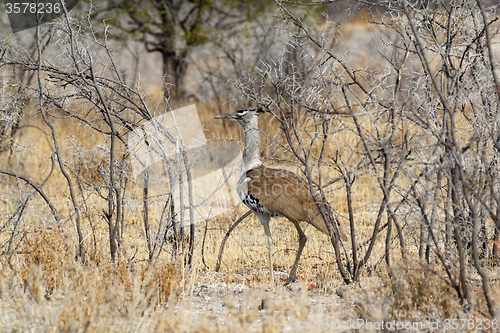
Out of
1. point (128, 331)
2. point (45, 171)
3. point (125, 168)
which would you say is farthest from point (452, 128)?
point (45, 171)

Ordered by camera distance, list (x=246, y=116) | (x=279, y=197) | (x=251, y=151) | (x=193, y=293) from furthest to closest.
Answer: (x=246, y=116) → (x=251, y=151) → (x=279, y=197) → (x=193, y=293)

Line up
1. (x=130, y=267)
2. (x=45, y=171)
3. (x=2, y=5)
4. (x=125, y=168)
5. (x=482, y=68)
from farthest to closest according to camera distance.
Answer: (x=45, y=171)
(x=2, y=5)
(x=125, y=168)
(x=482, y=68)
(x=130, y=267)

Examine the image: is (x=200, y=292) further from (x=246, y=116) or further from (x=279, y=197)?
(x=246, y=116)

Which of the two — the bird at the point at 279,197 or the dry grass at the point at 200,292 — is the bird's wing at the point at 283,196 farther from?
the dry grass at the point at 200,292

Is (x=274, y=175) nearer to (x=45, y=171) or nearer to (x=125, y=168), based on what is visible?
(x=125, y=168)

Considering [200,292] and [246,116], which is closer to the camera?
[200,292]

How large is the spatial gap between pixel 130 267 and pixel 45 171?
589 centimetres

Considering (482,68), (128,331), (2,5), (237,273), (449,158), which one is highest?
(2,5)

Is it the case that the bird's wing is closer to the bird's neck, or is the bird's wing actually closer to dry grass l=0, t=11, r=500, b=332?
the bird's neck

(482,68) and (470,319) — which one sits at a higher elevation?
(482,68)

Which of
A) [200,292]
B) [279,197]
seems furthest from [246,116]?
[200,292]

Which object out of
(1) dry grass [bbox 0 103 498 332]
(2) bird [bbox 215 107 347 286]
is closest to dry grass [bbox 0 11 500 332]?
(1) dry grass [bbox 0 103 498 332]

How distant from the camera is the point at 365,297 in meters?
3.60

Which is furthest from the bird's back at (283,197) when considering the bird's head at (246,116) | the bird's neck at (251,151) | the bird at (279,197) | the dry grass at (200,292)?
the bird's head at (246,116)
